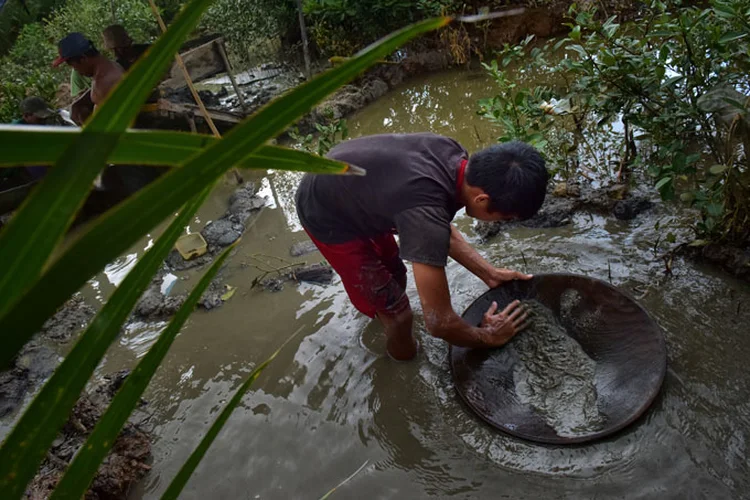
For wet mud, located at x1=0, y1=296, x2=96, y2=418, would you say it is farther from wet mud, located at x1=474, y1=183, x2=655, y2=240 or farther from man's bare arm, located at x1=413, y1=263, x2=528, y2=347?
wet mud, located at x1=474, y1=183, x2=655, y2=240

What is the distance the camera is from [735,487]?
70.7 inches

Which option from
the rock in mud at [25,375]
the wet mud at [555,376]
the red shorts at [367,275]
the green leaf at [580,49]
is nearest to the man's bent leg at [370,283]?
the red shorts at [367,275]

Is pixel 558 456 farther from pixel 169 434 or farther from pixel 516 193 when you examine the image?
pixel 169 434

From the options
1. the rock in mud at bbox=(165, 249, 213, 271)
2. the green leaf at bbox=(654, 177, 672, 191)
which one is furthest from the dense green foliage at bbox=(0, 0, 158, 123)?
the green leaf at bbox=(654, 177, 672, 191)

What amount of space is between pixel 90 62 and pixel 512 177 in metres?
4.31

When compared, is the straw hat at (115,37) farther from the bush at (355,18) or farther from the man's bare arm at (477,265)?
the man's bare arm at (477,265)

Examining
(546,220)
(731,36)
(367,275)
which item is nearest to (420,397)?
(367,275)

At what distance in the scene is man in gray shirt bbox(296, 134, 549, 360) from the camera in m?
1.88

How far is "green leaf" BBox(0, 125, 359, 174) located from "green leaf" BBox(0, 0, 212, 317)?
19 mm

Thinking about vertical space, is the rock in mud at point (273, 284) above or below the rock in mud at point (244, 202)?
below

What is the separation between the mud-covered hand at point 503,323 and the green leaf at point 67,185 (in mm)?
2133

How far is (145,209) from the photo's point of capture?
0.34 meters

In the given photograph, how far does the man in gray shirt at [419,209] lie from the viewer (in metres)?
1.88

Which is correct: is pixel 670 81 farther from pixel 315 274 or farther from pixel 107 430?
pixel 107 430
